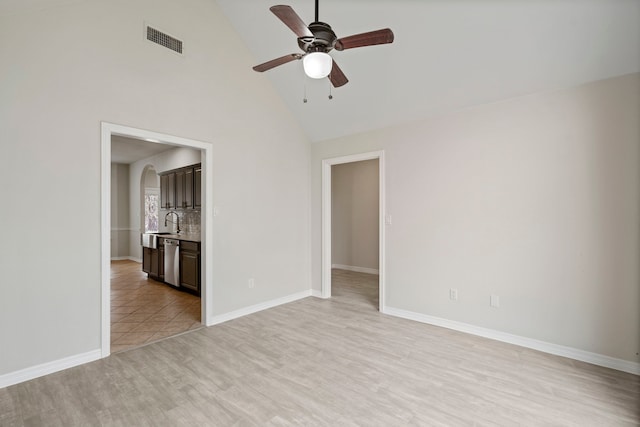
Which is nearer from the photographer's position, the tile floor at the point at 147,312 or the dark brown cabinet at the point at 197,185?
the tile floor at the point at 147,312

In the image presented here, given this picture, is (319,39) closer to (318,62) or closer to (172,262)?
(318,62)

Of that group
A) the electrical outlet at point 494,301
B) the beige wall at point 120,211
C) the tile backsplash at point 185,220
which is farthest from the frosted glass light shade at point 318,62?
the beige wall at point 120,211

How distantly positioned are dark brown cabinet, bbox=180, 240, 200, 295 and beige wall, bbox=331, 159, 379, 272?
146 inches

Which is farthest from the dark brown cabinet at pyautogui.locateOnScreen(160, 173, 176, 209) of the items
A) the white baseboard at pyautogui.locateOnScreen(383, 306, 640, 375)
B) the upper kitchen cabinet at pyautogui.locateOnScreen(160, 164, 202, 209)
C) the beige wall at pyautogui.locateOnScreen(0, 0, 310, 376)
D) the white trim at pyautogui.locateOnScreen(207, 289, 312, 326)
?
the white baseboard at pyautogui.locateOnScreen(383, 306, 640, 375)

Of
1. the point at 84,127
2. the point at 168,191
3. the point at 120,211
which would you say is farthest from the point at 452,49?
the point at 120,211

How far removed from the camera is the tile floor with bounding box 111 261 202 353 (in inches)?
128

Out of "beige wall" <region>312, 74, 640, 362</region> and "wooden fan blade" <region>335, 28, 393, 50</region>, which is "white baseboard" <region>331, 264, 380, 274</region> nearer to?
"beige wall" <region>312, 74, 640, 362</region>

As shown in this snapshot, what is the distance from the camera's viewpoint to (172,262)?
5.16 m

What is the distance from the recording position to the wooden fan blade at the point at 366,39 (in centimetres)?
187

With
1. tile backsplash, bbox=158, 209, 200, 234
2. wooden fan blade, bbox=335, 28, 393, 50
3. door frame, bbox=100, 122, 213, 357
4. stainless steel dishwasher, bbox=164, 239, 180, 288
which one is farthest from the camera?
tile backsplash, bbox=158, 209, 200, 234

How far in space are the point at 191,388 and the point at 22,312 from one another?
1498mm

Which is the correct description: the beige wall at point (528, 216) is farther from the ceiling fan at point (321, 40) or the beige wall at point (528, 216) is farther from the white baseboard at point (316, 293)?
the ceiling fan at point (321, 40)

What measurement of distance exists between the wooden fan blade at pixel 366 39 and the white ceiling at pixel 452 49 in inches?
45.7

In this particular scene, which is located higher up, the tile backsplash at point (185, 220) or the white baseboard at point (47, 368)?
the tile backsplash at point (185, 220)
